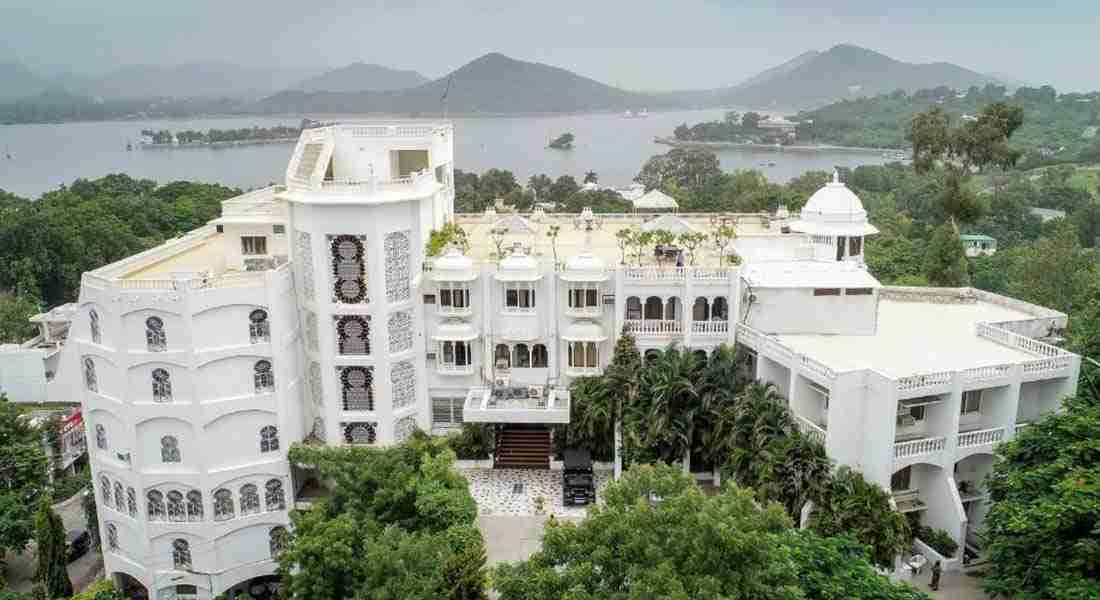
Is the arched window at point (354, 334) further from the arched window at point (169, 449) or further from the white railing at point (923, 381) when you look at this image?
the white railing at point (923, 381)

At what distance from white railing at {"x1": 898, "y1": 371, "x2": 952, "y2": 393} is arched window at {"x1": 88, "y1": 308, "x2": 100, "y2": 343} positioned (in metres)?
23.0

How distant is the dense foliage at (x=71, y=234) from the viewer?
182ft

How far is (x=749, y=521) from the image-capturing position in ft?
51.2

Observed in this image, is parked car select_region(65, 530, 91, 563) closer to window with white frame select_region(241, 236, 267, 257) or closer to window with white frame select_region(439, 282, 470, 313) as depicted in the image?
window with white frame select_region(241, 236, 267, 257)

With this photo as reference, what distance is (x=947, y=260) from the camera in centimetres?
4069

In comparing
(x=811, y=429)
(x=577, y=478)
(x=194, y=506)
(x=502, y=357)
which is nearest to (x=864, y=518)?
(x=811, y=429)

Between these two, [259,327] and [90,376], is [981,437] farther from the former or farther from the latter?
[90,376]

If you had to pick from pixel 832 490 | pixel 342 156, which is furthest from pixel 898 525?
pixel 342 156

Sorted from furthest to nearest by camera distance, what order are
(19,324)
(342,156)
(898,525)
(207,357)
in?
(19,324)
(342,156)
(207,357)
(898,525)

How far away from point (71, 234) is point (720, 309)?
165 feet

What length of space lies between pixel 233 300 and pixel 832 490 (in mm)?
17850

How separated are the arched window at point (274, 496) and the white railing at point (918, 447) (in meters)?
18.5

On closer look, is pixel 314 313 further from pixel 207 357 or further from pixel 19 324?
pixel 19 324

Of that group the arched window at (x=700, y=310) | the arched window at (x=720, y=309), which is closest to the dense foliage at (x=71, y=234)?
the arched window at (x=700, y=310)
